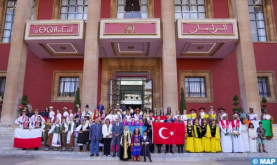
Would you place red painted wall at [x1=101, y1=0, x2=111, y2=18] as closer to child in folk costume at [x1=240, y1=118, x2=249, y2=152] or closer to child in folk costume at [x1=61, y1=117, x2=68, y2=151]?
child in folk costume at [x1=61, y1=117, x2=68, y2=151]

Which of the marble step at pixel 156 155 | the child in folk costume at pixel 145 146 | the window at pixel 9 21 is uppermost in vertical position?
the window at pixel 9 21

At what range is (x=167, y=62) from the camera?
47.0ft

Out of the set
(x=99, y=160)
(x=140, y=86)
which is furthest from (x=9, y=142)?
(x=140, y=86)

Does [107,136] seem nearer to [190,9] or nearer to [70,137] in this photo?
[70,137]

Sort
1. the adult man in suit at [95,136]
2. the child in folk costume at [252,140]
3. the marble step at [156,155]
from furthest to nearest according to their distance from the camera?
the child in folk costume at [252,140] < the adult man in suit at [95,136] < the marble step at [156,155]

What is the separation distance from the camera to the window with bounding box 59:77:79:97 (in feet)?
62.5

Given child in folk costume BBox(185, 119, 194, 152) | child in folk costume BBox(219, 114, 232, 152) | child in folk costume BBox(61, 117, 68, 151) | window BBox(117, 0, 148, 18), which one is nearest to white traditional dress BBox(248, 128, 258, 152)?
child in folk costume BBox(219, 114, 232, 152)

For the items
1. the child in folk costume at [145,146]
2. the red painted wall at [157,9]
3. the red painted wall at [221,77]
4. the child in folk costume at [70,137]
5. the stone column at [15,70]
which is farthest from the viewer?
the red painted wall at [157,9]

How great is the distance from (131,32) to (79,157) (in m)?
9.27

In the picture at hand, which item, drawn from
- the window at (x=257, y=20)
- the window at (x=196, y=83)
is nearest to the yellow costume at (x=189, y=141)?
the window at (x=196, y=83)

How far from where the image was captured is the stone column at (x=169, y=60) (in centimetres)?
1372

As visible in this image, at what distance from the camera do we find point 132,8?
19.9m

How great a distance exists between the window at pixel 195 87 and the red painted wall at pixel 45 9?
1457 cm

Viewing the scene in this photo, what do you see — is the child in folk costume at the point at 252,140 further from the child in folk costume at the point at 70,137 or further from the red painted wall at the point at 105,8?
the red painted wall at the point at 105,8
